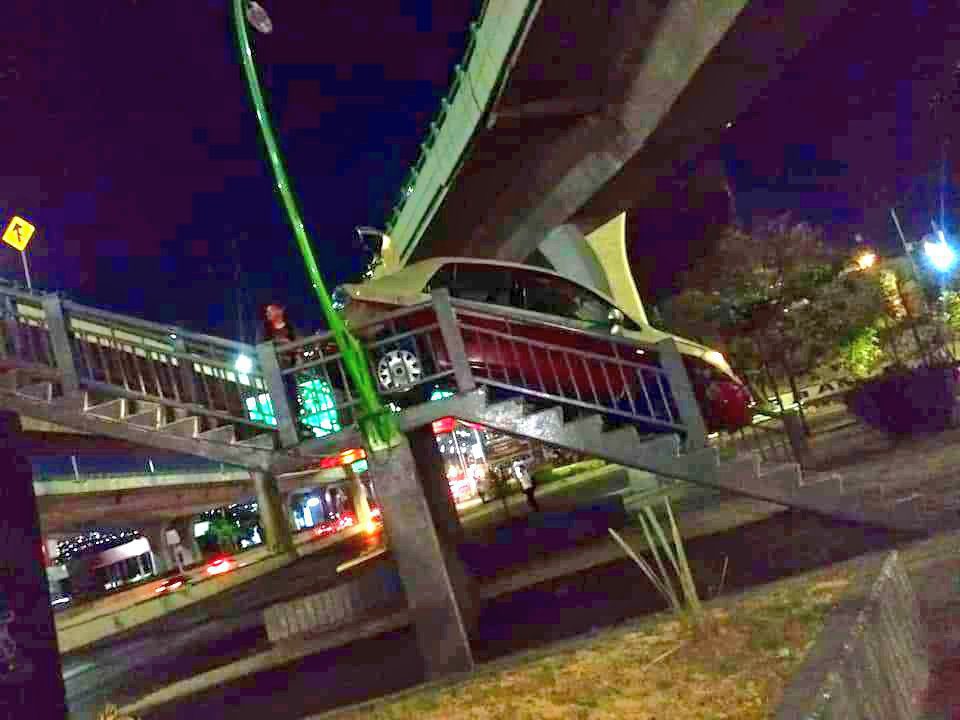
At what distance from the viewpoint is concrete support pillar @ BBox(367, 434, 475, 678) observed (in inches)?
262

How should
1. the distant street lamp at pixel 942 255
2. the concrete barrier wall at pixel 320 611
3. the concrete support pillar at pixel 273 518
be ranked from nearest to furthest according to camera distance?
the concrete barrier wall at pixel 320 611
the distant street lamp at pixel 942 255
the concrete support pillar at pixel 273 518

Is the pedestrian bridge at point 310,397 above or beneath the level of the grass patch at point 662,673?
above

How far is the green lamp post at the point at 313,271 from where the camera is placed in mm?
6816

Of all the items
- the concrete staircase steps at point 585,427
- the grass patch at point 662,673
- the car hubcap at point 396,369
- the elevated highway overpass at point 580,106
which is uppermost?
the elevated highway overpass at point 580,106

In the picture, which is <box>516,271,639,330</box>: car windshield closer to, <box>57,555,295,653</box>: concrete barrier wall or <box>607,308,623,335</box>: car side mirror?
<box>607,308,623,335</box>: car side mirror

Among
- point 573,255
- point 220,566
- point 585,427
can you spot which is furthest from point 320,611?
point 220,566

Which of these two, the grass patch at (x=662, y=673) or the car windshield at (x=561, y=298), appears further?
the car windshield at (x=561, y=298)

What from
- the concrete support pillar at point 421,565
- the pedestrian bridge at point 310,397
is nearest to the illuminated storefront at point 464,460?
the pedestrian bridge at point 310,397

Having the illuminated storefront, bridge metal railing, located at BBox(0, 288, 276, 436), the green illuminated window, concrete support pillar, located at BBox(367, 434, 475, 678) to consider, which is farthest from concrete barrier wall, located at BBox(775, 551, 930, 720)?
the illuminated storefront

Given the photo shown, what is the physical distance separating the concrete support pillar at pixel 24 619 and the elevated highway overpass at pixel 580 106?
7.76 metres

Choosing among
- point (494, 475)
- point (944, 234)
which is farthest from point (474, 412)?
point (944, 234)

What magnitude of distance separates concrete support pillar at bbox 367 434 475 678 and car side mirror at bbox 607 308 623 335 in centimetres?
283

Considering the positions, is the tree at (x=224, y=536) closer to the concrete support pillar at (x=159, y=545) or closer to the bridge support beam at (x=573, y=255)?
the concrete support pillar at (x=159, y=545)

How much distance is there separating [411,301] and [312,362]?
1.60 m
